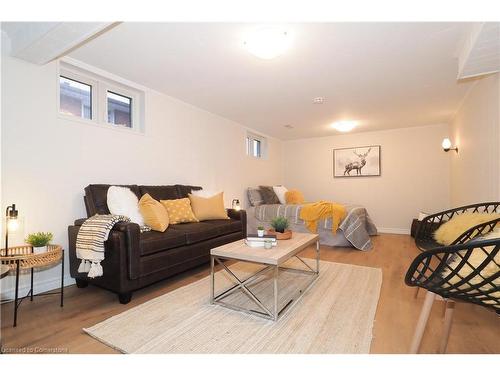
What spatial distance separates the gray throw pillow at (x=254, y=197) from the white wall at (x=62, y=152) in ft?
4.66

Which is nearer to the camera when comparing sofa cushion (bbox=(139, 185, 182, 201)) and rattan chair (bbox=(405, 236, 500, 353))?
rattan chair (bbox=(405, 236, 500, 353))

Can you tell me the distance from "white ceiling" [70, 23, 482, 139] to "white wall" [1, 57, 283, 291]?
430mm

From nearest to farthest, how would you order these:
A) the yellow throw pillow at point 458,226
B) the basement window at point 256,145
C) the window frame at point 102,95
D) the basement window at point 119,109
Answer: the yellow throw pillow at point 458,226 < the window frame at point 102,95 < the basement window at point 119,109 < the basement window at point 256,145

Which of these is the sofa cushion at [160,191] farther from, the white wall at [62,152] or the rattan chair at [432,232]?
the rattan chair at [432,232]

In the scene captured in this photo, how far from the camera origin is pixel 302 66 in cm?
279

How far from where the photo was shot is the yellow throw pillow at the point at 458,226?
6.86 ft

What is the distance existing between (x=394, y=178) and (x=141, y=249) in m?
5.55

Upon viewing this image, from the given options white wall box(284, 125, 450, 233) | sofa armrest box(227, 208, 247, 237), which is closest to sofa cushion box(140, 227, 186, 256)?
sofa armrest box(227, 208, 247, 237)

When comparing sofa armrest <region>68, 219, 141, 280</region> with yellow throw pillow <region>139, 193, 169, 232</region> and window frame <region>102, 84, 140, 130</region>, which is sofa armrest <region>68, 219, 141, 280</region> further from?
window frame <region>102, 84, 140, 130</region>

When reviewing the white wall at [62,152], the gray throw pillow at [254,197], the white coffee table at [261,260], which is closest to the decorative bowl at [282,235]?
the white coffee table at [261,260]

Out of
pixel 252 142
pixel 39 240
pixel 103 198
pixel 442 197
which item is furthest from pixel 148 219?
pixel 442 197

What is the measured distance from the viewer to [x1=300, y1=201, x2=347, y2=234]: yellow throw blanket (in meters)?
4.30

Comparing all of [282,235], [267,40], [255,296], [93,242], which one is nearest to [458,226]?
[282,235]

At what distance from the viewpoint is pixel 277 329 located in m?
1.76
